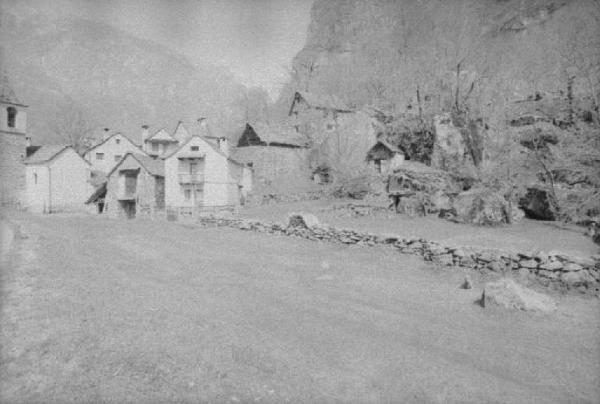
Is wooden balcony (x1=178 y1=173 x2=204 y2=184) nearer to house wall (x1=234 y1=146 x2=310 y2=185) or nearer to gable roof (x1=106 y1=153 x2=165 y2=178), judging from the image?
gable roof (x1=106 y1=153 x2=165 y2=178)

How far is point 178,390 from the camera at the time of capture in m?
4.62

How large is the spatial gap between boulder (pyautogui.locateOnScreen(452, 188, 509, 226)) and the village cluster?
50.5 ft

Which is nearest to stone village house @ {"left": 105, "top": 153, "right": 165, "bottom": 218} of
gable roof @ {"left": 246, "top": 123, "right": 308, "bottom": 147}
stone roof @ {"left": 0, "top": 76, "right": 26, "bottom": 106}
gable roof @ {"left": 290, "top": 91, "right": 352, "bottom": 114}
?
gable roof @ {"left": 246, "top": 123, "right": 308, "bottom": 147}

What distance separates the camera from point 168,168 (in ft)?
124

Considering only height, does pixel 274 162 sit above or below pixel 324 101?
below

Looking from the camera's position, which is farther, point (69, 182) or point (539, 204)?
point (69, 182)

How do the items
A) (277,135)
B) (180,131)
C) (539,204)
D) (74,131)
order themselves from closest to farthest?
1. (539,204)
2. (277,135)
3. (180,131)
4. (74,131)

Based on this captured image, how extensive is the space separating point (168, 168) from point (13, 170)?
60.6 feet

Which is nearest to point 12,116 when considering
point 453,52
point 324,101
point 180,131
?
point 180,131

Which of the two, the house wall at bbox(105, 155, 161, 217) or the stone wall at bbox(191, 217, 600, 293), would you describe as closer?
the stone wall at bbox(191, 217, 600, 293)

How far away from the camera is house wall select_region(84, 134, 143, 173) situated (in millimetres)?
48844

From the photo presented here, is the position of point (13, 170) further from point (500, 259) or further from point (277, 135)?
point (500, 259)

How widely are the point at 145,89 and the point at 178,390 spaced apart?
138 metres

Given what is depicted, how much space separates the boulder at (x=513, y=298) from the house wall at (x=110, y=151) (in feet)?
167
